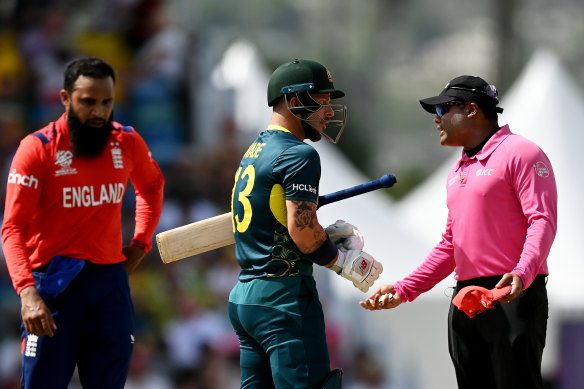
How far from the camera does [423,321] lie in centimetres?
1164

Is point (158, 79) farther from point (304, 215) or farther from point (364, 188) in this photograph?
point (304, 215)

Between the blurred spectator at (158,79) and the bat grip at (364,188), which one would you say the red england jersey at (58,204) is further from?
the blurred spectator at (158,79)

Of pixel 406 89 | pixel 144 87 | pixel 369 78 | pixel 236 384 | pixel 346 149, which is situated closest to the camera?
pixel 236 384

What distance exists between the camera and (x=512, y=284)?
3.78 m

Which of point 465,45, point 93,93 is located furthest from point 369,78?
point 93,93

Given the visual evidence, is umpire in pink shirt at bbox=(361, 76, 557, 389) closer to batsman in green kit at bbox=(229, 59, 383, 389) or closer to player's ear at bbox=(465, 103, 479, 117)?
player's ear at bbox=(465, 103, 479, 117)

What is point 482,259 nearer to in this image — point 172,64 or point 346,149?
point 172,64

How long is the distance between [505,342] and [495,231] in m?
0.46

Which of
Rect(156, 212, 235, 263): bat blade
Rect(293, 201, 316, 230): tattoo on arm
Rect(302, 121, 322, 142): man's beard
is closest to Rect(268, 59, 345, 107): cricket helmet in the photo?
Rect(302, 121, 322, 142): man's beard

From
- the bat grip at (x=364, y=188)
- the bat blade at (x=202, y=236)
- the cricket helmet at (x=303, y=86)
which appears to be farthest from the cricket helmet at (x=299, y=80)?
the bat blade at (x=202, y=236)

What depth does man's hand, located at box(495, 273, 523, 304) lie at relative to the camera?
12.4 feet

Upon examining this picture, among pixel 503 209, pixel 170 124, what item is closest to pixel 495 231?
pixel 503 209

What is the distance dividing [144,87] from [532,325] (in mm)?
8105

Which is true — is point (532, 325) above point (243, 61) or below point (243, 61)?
below
